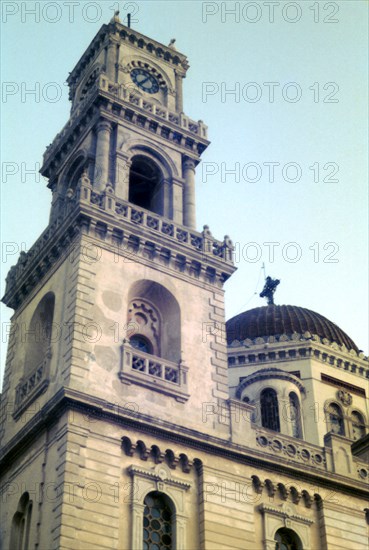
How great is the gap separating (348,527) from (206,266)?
434 inches

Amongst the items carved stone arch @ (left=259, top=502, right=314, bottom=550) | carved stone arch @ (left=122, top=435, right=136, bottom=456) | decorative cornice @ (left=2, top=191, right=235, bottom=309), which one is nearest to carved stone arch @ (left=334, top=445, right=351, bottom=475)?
carved stone arch @ (left=259, top=502, right=314, bottom=550)

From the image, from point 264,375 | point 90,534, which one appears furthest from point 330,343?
point 90,534

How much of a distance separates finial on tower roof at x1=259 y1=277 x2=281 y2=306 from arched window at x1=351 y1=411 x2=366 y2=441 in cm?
1002

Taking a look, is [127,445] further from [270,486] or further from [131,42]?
[131,42]

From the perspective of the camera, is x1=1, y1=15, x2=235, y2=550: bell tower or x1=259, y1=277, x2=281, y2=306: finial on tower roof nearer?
x1=1, y1=15, x2=235, y2=550: bell tower

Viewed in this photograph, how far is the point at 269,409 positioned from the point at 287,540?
14.2 metres

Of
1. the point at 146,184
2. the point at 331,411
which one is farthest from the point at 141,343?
the point at 331,411

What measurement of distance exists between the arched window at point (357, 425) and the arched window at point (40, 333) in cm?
1827

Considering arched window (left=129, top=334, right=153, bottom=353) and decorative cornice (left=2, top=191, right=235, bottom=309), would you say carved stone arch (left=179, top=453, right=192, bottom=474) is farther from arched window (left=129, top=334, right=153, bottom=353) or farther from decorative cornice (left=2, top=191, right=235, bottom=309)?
decorative cornice (left=2, top=191, right=235, bottom=309)

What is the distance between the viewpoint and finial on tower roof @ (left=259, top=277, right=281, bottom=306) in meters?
54.7

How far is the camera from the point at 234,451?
102ft

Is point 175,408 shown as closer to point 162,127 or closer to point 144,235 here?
point 144,235

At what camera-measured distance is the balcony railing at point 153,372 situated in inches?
1217

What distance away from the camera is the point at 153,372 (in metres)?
31.8
